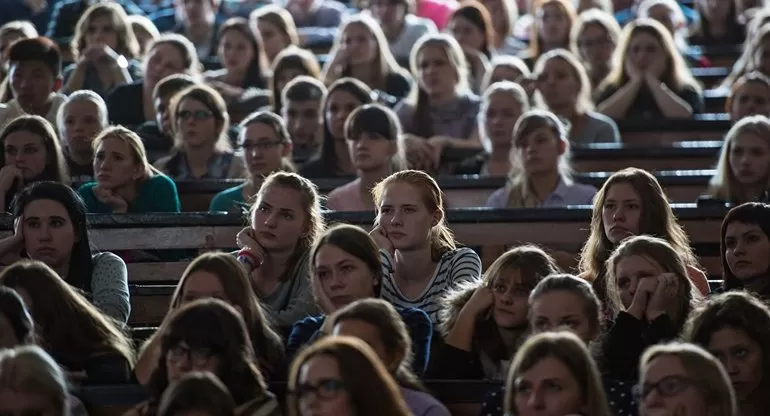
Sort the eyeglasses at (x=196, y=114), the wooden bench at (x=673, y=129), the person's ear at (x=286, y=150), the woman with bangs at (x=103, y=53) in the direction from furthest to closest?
the woman with bangs at (x=103, y=53) < the wooden bench at (x=673, y=129) < the eyeglasses at (x=196, y=114) < the person's ear at (x=286, y=150)

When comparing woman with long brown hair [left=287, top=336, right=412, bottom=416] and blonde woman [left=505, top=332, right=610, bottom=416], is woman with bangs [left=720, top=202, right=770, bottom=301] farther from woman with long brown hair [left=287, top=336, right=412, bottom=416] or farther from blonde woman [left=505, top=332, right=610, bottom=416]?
woman with long brown hair [left=287, top=336, right=412, bottom=416]

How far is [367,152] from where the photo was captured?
8.95 m

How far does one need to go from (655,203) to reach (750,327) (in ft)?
4.68

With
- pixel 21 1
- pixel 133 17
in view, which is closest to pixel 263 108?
pixel 133 17

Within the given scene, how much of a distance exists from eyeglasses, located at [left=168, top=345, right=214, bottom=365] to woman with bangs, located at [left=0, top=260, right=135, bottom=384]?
0.71 m

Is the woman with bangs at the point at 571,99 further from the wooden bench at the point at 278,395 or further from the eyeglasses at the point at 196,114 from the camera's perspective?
the wooden bench at the point at 278,395

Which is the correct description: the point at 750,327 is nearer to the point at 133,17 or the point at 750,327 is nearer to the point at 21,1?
the point at 133,17

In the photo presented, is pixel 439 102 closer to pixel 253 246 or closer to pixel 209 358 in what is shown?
pixel 253 246

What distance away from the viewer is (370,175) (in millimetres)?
8961

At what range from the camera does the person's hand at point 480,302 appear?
22.0 feet

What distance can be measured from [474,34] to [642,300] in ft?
19.3

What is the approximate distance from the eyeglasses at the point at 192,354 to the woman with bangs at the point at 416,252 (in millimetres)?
1452

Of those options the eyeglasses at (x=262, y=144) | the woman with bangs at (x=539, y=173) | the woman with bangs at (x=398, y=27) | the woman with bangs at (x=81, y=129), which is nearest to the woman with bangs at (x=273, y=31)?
the woman with bangs at (x=398, y=27)

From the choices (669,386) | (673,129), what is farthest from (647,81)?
(669,386)
